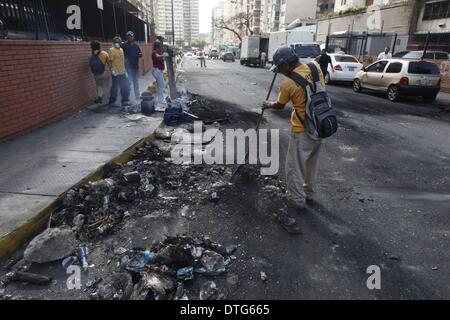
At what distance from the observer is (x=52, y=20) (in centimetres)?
830

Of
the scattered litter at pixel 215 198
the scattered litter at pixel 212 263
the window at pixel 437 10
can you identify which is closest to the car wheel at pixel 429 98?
the scattered litter at pixel 215 198

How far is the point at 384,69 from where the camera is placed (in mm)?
14117

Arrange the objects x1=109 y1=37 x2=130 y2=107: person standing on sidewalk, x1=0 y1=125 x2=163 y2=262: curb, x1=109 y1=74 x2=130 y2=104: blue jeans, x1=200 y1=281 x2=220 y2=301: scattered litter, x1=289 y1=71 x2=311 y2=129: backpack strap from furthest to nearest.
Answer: x1=109 y1=74 x2=130 y2=104: blue jeans, x1=109 y1=37 x2=130 y2=107: person standing on sidewalk, x1=289 y1=71 x2=311 y2=129: backpack strap, x1=0 y1=125 x2=163 y2=262: curb, x1=200 y1=281 x2=220 y2=301: scattered litter

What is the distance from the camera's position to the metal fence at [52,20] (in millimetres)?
6542

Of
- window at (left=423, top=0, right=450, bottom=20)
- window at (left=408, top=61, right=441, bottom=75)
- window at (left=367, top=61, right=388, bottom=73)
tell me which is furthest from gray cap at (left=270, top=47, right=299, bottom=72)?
window at (left=423, top=0, right=450, bottom=20)

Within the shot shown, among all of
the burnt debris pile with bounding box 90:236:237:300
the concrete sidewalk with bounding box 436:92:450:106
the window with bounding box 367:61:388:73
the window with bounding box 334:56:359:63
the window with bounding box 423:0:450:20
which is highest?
the window with bounding box 423:0:450:20

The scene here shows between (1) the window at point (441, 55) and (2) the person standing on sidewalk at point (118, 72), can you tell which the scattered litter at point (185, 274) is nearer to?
(2) the person standing on sidewalk at point (118, 72)

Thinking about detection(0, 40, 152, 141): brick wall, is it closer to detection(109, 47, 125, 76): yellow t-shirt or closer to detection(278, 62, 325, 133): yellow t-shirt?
detection(109, 47, 125, 76): yellow t-shirt

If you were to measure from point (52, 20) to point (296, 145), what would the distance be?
292 inches

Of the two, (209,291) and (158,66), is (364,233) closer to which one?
(209,291)

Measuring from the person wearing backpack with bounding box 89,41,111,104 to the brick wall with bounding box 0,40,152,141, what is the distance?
35cm

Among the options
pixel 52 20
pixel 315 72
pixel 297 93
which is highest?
pixel 52 20

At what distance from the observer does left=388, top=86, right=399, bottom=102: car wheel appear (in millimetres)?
13311

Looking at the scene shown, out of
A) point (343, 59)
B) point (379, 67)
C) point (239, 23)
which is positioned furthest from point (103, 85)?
point (239, 23)
